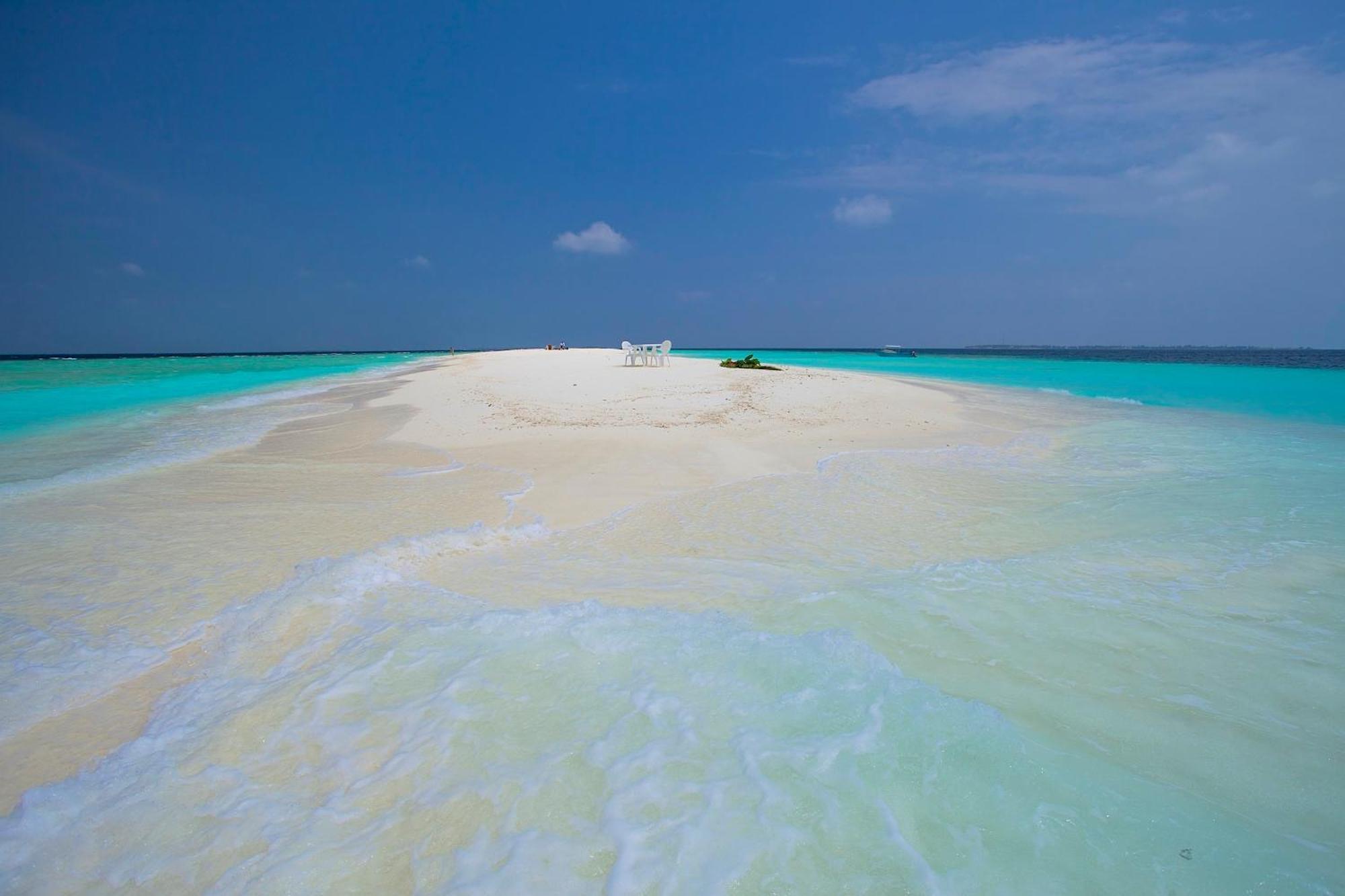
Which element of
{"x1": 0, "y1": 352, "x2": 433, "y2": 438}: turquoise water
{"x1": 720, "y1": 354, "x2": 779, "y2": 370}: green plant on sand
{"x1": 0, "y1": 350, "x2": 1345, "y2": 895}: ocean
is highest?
{"x1": 720, "y1": 354, "x2": 779, "y2": 370}: green plant on sand

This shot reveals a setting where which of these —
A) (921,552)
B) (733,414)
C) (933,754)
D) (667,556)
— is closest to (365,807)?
(933,754)

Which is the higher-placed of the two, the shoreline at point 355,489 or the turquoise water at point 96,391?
the turquoise water at point 96,391

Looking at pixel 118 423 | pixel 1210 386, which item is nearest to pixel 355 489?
pixel 118 423

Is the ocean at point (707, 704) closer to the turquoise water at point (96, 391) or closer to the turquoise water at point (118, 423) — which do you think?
the turquoise water at point (118, 423)

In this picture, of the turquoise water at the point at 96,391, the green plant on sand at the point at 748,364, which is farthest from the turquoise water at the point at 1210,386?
the turquoise water at the point at 96,391

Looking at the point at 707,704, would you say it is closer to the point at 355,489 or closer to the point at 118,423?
the point at 355,489

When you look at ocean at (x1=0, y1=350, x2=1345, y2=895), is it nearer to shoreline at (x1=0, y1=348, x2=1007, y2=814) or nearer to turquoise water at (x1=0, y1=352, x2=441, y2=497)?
shoreline at (x1=0, y1=348, x2=1007, y2=814)

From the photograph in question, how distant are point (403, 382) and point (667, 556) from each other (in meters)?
23.9

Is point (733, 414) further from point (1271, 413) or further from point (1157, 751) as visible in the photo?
point (1271, 413)

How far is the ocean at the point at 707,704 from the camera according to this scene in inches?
88.3

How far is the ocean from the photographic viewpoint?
224cm

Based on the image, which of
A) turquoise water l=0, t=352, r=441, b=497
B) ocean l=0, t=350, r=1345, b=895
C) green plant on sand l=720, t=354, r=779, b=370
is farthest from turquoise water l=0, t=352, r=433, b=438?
green plant on sand l=720, t=354, r=779, b=370

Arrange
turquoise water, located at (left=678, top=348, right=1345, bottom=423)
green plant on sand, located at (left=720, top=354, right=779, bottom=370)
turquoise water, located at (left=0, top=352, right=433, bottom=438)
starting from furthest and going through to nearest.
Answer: green plant on sand, located at (left=720, top=354, right=779, bottom=370) < turquoise water, located at (left=678, top=348, right=1345, bottom=423) < turquoise water, located at (left=0, top=352, right=433, bottom=438)

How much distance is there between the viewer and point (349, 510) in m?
6.54
